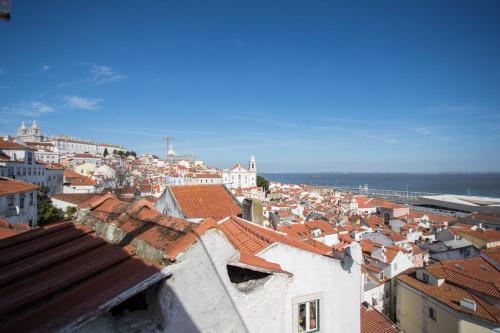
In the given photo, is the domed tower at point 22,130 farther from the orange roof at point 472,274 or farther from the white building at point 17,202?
the orange roof at point 472,274

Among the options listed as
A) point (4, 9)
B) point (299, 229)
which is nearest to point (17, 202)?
point (4, 9)

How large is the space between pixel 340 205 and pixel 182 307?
3050 inches

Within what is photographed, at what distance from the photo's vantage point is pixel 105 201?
5250mm

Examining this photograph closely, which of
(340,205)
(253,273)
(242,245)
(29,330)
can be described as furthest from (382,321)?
(340,205)

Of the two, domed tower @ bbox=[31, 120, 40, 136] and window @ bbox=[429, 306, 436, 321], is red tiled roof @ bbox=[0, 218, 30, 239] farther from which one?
domed tower @ bbox=[31, 120, 40, 136]

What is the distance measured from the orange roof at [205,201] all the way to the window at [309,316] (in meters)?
9.00

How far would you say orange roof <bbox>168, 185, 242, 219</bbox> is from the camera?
15284 millimetres

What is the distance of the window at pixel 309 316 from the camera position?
20.7 feet

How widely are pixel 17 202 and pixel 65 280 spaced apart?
24723mm

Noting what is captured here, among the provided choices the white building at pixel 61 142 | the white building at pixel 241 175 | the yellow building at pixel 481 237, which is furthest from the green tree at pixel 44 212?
the white building at pixel 241 175

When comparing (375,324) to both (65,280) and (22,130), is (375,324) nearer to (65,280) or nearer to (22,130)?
(65,280)

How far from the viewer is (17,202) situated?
21531 mm

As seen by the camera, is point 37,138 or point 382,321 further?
point 37,138

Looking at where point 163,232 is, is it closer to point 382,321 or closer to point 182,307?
point 182,307
